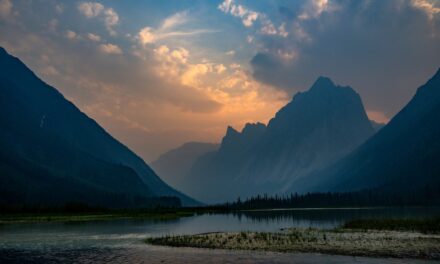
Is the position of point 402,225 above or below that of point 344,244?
above

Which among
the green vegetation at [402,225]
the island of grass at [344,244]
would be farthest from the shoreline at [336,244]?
the green vegetation at [402,225]

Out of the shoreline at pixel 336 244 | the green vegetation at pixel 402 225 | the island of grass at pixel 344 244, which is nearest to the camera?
the shoreline at pixel 336 244

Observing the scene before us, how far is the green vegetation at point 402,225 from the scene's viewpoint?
83200mm

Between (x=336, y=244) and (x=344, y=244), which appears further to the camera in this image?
(x=336, y=244)

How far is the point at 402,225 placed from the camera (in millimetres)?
93438

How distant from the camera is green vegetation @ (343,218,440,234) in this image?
83.2m

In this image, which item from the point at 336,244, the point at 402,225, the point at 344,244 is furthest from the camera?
the point at 402,225

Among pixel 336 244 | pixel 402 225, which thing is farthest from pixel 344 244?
pixel 402 225

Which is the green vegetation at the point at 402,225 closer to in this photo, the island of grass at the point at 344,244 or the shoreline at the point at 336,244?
the island of grass at the point at 344,244

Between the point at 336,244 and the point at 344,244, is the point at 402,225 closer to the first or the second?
the point at 344,244

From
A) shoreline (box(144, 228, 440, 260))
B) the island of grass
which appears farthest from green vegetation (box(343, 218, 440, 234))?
shoreline (box(144, 228, 440, 260))

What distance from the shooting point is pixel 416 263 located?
47438 millimetres

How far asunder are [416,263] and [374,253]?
771 centimetres

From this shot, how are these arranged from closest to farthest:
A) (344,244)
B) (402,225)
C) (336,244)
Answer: (344,244) → (336,244) → (402,225)
